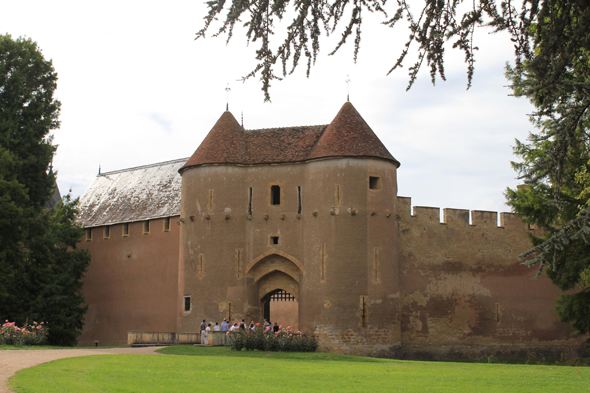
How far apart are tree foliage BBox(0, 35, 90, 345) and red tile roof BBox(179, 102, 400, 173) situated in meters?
6.65

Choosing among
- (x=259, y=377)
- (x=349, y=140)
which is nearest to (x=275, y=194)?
(x=349, y=140)

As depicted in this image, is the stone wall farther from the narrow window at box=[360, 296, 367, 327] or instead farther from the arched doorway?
the narrow window at box=[360, 296, 367, 327]

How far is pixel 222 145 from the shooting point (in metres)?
29.8

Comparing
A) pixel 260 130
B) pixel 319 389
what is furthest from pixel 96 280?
pixel 319 389

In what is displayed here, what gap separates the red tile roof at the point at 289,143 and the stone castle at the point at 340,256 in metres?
0.06

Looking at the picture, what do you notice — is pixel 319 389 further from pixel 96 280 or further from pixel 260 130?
pixel 96 280

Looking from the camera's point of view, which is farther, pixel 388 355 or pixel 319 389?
pixel 388 355

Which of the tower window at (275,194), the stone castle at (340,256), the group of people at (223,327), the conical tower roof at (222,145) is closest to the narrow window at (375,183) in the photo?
the stone castle at (340,256)

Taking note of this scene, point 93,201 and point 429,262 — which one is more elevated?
point 93,201

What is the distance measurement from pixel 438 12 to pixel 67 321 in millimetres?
26664

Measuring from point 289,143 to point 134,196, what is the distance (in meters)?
11.8

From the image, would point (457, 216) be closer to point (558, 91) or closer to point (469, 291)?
point (469, 291)

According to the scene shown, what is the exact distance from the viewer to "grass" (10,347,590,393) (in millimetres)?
12039

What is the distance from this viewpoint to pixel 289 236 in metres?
28.5
